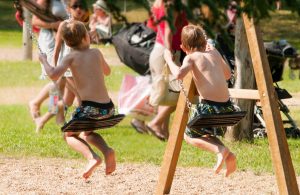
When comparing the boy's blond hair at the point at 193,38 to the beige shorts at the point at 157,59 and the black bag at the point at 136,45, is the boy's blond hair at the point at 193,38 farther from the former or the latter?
the black bag at the point at 136,45

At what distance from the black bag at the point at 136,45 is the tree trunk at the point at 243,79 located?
1419mm

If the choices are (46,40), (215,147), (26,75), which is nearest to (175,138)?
(215,147)

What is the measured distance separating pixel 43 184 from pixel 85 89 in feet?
3.38

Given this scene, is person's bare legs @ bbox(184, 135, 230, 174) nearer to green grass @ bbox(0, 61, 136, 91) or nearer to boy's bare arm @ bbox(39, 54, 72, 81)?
boy's bare arm @ bbox(39, 54, 72, 81)

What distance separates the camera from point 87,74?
8.59m

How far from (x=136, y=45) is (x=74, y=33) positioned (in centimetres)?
460

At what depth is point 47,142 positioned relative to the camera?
38.1 ft

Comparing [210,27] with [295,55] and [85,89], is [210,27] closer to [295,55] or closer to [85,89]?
[85,89]

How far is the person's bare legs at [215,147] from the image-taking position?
8516 millimetres

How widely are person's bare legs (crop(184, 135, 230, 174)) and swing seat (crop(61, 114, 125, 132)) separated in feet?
2.22

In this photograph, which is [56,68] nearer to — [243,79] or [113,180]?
[113,180]

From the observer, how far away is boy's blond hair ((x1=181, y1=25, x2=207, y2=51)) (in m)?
8.55

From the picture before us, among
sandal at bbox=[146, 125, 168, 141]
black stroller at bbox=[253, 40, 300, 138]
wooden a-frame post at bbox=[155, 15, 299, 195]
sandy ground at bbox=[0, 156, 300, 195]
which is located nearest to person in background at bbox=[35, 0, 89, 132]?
sandal at bbox=[146, 125, 168, 141]

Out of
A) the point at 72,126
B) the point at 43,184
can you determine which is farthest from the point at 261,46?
the point at 43,184
